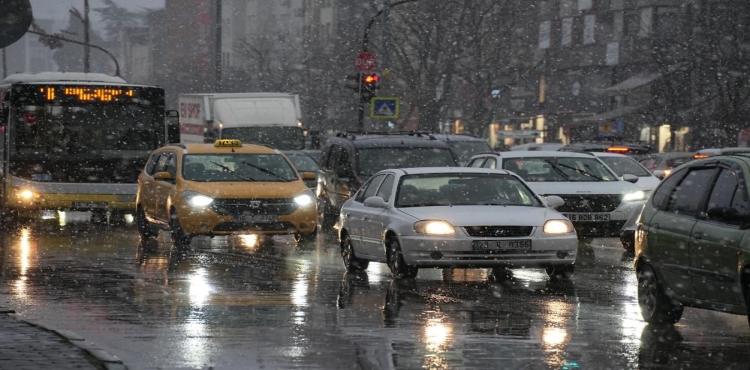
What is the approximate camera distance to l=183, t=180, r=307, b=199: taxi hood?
2131 cm

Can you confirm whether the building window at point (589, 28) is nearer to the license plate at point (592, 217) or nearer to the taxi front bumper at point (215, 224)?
the license plate at point (592, 217)

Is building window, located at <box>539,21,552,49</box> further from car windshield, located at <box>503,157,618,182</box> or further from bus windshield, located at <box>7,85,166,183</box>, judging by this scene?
car windshield, located at <box>503,157,618,182</box>

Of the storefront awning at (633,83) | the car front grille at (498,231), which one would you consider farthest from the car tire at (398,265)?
the storefront awning at (633,83)

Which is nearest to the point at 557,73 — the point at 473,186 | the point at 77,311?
the point at 473,186

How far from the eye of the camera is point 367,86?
42062 mm

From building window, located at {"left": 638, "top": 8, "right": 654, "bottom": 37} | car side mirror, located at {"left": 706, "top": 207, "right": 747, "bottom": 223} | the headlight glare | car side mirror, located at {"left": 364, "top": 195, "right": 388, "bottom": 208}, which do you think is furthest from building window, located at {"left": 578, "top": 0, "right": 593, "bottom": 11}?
car side mirror, located at {"left": 706, "top": 207, "right": 747, "bottom": 223}

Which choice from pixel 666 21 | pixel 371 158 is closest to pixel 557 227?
pixel 371 158

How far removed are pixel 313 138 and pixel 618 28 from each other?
3757 cm

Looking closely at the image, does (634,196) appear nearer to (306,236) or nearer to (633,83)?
(306,236)

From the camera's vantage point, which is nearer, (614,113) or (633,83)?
(633,83)

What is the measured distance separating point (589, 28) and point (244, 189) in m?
55.4

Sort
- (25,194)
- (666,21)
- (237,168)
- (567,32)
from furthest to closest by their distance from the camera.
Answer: (567,32), (666,21), (25,194), (237,168)

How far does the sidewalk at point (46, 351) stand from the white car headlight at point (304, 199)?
35.6ft

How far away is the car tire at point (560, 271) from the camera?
1570 centimetres
